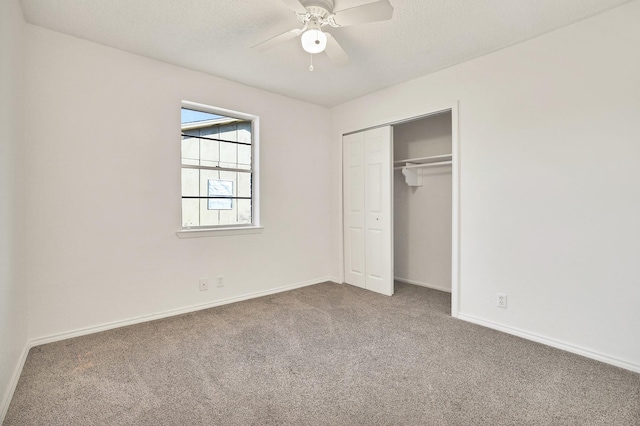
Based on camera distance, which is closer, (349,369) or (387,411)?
(387,411)

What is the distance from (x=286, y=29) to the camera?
8.13 feet

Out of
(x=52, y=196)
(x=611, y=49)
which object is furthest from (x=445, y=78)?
(x=52, y=196)

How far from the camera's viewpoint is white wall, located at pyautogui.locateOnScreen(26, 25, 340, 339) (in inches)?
98.2

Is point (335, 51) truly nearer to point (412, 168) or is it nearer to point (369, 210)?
point (369, 210)

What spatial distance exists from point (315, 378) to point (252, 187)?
242 centimetres

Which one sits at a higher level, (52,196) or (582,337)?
(52,196)

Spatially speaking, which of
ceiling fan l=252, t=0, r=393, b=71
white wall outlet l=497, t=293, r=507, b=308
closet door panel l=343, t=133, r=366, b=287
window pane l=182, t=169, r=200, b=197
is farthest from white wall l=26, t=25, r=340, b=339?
white wall outlet l=497, t=293, r=507, b=308

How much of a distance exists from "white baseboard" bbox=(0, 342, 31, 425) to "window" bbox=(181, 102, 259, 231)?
152 cm

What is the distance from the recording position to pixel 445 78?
317cm

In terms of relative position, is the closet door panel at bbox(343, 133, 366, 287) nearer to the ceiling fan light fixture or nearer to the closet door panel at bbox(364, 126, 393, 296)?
the closet door panel at bbox(364, 126, 393, 296)

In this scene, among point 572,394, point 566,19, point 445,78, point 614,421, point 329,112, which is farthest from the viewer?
point 329,112

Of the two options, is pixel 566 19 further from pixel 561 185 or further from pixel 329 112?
pixel 329 112

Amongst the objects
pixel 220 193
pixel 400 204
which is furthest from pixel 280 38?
pixel 400 204

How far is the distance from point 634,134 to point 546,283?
1.22m
